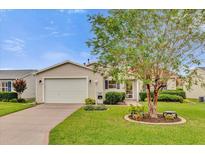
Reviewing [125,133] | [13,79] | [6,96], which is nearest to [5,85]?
[13,79]

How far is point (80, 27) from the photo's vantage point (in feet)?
30.9

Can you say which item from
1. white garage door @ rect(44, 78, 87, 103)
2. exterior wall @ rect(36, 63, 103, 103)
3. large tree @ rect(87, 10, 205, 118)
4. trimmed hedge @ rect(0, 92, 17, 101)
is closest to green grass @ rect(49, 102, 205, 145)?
large tree @ rect(87, 10, 205, 118)

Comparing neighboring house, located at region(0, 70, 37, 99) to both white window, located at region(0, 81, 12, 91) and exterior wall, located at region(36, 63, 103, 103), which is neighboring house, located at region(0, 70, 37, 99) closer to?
white window, located at region(0, 81, 12, 91)

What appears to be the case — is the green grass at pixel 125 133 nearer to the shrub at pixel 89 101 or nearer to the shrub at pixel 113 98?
the shrub at pixel 89 101

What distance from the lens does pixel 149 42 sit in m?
7.15

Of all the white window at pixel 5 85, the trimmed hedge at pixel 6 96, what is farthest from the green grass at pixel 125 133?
the white window at pixel 5 85

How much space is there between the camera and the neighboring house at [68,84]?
44.7 ft

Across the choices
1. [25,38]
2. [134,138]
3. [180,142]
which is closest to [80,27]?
[25,38]

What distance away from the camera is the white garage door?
13.6 m

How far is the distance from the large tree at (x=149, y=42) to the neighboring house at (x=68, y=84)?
20.8 ft

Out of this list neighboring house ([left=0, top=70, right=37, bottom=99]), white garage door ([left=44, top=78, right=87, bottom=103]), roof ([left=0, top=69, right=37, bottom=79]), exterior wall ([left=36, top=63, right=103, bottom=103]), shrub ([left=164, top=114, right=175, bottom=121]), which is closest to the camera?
shrub ([left=164, top=114, right=175, bottom=121])
